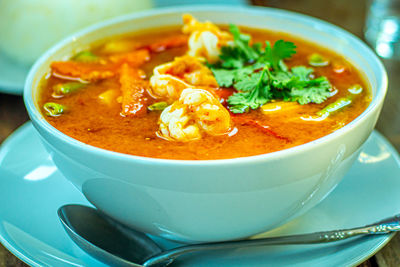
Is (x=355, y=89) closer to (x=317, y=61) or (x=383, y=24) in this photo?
(x=317, y=61)

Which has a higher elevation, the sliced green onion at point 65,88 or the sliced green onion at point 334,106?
the sliced green onion at point 65,88

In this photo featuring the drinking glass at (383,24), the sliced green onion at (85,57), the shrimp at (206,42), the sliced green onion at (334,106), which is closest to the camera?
the sliced green onion at (334,106)

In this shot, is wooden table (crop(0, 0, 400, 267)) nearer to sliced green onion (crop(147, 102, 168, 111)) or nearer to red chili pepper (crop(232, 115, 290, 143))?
red chili pepper (crop(232, 115, 290, 143))

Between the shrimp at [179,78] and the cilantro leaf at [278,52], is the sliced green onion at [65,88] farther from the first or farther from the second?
the cilantro leaf at [278,52]

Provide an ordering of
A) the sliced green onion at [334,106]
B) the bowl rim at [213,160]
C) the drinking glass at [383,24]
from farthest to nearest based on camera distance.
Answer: the drinking glass at [383,24]
the sliced green onion at [334,106]
the bowl rim at [213,160]

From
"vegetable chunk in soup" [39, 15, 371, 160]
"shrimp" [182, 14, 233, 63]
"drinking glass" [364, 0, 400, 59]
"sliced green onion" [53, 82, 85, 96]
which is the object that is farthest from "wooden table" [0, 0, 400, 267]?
"shrimp" [182, 14, 233, 63]

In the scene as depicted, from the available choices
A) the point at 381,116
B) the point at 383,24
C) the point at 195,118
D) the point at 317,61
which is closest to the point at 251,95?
the point at 195,118

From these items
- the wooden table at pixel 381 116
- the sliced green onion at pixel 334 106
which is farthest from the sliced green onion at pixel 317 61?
the wooden table at pixel 381 116
